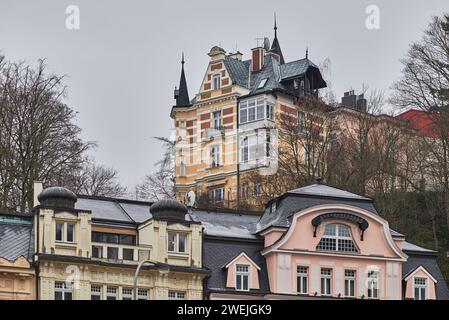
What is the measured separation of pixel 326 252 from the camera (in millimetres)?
57438

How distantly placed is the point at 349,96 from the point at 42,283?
50831 millimetres

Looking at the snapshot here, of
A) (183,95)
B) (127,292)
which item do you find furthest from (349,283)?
(183,95)

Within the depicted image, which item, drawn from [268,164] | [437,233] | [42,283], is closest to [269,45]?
[268,164]

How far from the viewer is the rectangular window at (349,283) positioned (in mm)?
57531

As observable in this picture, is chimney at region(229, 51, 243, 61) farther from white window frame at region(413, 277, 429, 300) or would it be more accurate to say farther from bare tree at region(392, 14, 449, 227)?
white window frame at region(413, 277, 429, 300)

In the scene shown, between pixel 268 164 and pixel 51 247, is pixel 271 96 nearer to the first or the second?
pixel 268 164

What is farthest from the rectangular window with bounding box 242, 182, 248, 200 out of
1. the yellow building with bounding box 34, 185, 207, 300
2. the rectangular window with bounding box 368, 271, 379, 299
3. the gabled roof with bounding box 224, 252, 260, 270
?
the yellow building with bounding box 34, 185, 207, 300

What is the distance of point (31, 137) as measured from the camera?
7250cm

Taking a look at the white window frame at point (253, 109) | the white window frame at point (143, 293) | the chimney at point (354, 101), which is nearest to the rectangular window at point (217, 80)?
the white window frame at point (253, 109)

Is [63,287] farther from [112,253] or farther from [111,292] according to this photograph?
[112,253]

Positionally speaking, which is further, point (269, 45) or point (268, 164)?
point (269, 45)

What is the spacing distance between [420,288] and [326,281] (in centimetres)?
448

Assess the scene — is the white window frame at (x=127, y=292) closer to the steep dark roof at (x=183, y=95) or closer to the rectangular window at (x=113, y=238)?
the rectangular window at (x=113, y=238)
